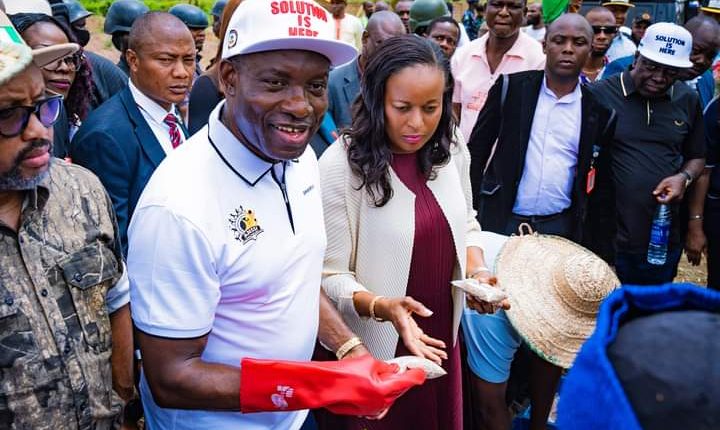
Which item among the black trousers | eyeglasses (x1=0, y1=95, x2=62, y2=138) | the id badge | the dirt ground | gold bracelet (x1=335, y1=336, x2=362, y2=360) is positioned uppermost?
eyeglasses (x1=0, y1=95, x2=62, y2=138)

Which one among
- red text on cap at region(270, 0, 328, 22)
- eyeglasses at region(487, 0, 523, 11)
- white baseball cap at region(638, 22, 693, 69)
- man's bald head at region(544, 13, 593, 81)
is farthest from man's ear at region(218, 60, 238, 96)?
eyeglasses at region(487, 0, 523, 11)

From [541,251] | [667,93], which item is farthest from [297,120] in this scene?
[667,93]

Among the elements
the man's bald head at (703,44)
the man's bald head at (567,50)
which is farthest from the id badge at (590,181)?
the man's bald head at (703,44)

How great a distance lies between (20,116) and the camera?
1.48 metres

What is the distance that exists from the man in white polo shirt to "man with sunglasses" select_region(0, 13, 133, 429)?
18 cm

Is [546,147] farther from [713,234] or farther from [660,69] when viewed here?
[713,234]

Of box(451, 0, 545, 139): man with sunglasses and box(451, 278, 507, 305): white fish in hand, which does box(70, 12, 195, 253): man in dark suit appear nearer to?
box(451, 278, 507, 305): white fish in hand

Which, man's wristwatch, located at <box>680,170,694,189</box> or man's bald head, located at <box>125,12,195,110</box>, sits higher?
man's bald head, located at <box>125,12,195,110</box>

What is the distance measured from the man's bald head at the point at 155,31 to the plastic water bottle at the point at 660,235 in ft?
9.67

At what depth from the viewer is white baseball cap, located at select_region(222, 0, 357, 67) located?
149 cm

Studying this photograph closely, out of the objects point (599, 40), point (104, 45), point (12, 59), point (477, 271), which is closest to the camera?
point (12, 59)

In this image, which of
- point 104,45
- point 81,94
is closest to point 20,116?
point 81,94

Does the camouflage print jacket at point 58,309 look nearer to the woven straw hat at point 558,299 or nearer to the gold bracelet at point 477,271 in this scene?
the gold bracelet at point 477,271

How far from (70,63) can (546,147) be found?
2.57 m
